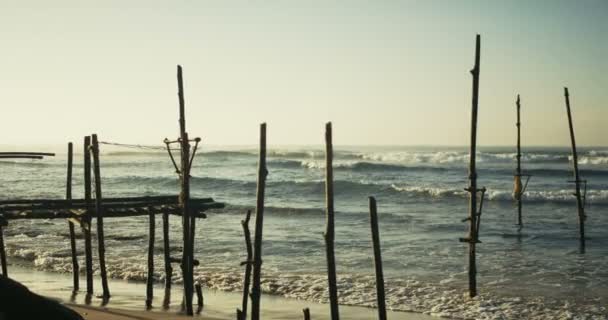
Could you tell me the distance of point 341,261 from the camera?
21734mm

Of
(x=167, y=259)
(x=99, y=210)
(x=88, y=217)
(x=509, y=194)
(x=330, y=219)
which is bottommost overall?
(x=509, y=194)

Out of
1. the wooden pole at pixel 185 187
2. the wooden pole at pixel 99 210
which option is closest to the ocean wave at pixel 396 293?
the wooden pole at pixel 99 210

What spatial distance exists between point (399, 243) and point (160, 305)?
40.1 feet

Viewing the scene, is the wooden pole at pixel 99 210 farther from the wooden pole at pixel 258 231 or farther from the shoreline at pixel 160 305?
the wooden pole at pixel 258 231

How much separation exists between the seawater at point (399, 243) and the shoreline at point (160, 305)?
663 millimetres

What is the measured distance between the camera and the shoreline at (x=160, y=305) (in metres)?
13.9

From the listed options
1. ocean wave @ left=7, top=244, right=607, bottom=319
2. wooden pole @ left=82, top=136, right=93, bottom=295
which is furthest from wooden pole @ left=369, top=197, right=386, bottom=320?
wooden pole @ left=82, top=136, right=93, bottom=295

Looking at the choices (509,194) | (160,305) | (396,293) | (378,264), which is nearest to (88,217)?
(160,305)

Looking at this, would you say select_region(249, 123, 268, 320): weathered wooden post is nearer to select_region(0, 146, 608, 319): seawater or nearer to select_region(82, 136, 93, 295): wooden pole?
select_region(0, 146, 608, 319): seawater

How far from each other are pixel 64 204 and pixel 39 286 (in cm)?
238

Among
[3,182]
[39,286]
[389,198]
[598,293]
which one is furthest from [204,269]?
[3,182]

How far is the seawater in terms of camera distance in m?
→ 17.0

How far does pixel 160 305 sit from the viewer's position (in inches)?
599

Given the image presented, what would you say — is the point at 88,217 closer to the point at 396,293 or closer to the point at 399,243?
the point at 396,293
